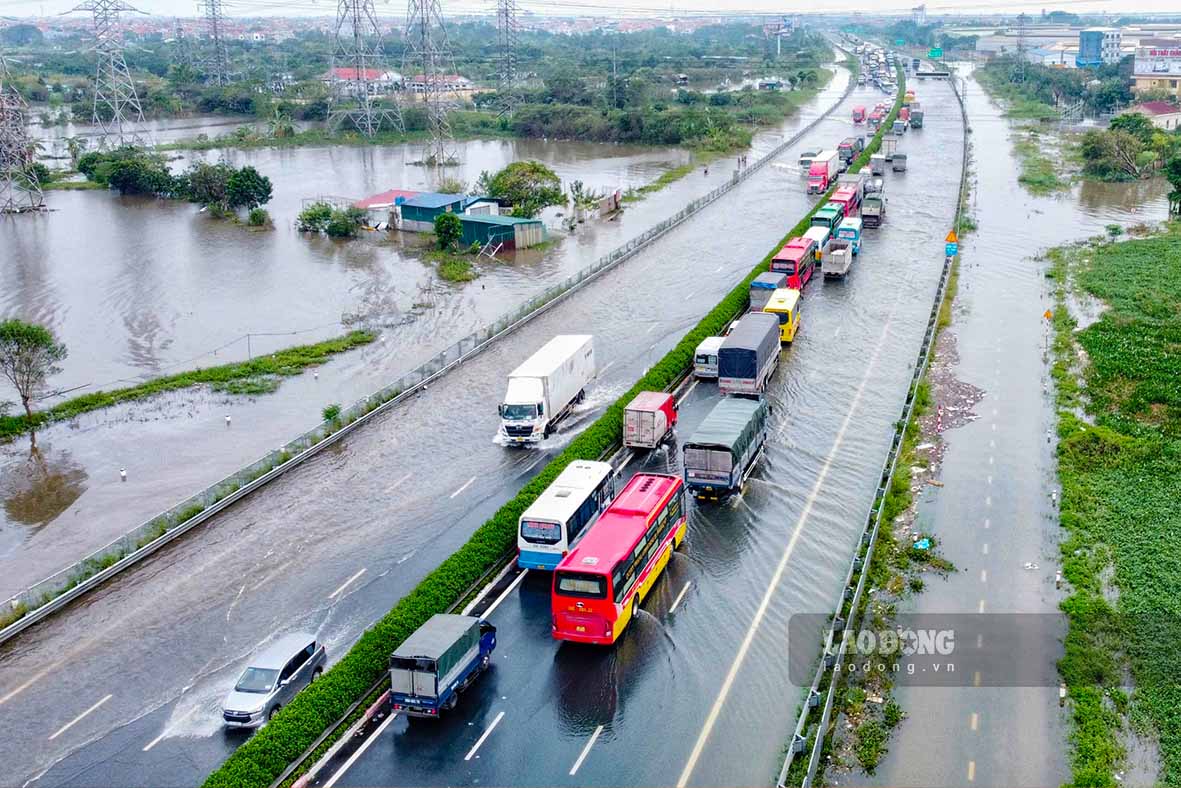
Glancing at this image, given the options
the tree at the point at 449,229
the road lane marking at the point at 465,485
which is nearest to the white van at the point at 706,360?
the road lane marking at the point at 465,485

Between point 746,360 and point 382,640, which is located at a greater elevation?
point 746,360

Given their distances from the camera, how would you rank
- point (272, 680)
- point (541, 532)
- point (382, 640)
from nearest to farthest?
point (272, 680), point (382, 640), point (541, 532)

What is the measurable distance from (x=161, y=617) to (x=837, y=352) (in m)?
19.2

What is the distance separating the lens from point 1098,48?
121m

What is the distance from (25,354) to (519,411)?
11.8 metres

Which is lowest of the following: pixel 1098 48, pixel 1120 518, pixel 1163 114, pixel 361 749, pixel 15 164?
pixel 361 749

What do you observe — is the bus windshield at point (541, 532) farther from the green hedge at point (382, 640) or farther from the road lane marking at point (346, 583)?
the road lane marking at point (346, 583)

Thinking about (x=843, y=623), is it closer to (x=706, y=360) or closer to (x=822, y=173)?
(x=706, y=360)

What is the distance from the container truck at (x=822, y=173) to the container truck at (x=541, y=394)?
32169mm

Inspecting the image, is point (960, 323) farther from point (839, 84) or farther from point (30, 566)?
point (839, 84)

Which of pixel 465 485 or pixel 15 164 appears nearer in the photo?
pixel 465 485

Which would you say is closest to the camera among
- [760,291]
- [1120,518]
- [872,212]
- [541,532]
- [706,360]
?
[541,532]

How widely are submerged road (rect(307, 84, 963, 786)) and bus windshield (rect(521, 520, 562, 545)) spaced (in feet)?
2.39

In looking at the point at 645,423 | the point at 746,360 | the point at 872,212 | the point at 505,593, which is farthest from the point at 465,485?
the point at 872,212
